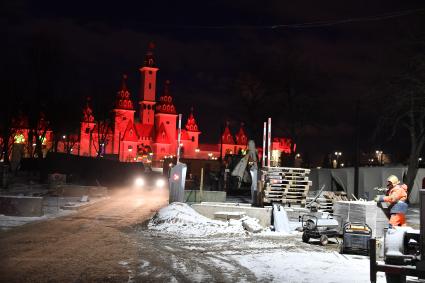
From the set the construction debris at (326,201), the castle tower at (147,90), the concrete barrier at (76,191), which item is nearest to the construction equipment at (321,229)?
the construction debris at (326,201)

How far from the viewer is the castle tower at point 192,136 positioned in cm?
13596

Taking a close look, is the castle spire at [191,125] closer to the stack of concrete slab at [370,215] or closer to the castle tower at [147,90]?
the castle tower at [147,90]

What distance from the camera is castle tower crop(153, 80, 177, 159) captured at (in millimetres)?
128750

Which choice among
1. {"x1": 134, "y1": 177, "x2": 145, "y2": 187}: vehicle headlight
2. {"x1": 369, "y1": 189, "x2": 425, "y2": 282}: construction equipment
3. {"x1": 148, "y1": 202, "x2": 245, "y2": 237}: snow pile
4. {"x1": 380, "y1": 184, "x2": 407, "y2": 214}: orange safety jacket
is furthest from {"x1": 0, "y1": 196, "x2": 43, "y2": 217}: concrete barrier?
{"x1": 134, "y1": 177, "x2": 145, "y2": 187}: vehicle headlight

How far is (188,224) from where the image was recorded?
1852 centimetres

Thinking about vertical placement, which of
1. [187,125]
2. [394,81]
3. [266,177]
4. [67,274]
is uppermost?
[187,125]

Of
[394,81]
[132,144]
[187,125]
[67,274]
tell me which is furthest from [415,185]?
[187,125]

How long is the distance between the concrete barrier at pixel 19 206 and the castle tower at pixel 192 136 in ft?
373

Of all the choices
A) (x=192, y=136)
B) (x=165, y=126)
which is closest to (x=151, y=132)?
(x=165, y=126)

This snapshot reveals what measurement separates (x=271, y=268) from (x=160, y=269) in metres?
2.51

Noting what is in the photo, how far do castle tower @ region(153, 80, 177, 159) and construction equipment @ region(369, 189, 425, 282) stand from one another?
119178 mm

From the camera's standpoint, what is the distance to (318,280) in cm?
1067

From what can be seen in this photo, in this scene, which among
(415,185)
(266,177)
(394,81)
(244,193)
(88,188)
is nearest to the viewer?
(266,177)

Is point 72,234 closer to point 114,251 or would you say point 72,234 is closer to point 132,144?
point 114,251
